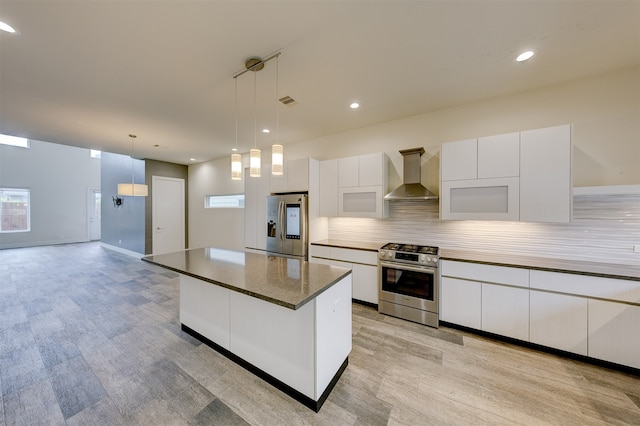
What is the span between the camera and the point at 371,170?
134 inches

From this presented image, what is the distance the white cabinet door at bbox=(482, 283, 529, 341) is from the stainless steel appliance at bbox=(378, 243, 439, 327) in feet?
1.67

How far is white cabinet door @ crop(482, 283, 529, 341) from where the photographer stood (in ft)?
7.72

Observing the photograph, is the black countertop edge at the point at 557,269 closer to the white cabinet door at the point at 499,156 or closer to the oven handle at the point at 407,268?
the oven handle at the point at 407,268

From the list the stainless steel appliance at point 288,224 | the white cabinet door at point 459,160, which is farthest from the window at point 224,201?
the white cabinet door at point 459,160

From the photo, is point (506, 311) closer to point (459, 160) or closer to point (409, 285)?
point (409, 285)

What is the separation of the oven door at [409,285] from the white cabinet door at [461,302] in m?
0.11

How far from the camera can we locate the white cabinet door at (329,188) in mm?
3744

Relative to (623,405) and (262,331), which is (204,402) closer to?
(262,331)

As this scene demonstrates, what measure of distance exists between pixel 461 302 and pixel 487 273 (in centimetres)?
45

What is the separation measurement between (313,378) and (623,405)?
7.71 feet

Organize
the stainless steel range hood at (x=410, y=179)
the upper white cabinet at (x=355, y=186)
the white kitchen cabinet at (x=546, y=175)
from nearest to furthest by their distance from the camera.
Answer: the white kitchen cabinet at (x=546, y=175), the stainless steel range hood at (x=410, y=179), the upper white cabinet at (x=355, y=186)

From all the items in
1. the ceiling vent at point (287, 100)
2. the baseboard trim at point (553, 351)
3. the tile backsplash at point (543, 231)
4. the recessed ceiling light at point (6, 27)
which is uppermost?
the ceiling vent at point (287, 100)

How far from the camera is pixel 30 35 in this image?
1.79 metres

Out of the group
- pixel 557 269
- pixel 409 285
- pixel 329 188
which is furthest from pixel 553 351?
pixel 329 188
